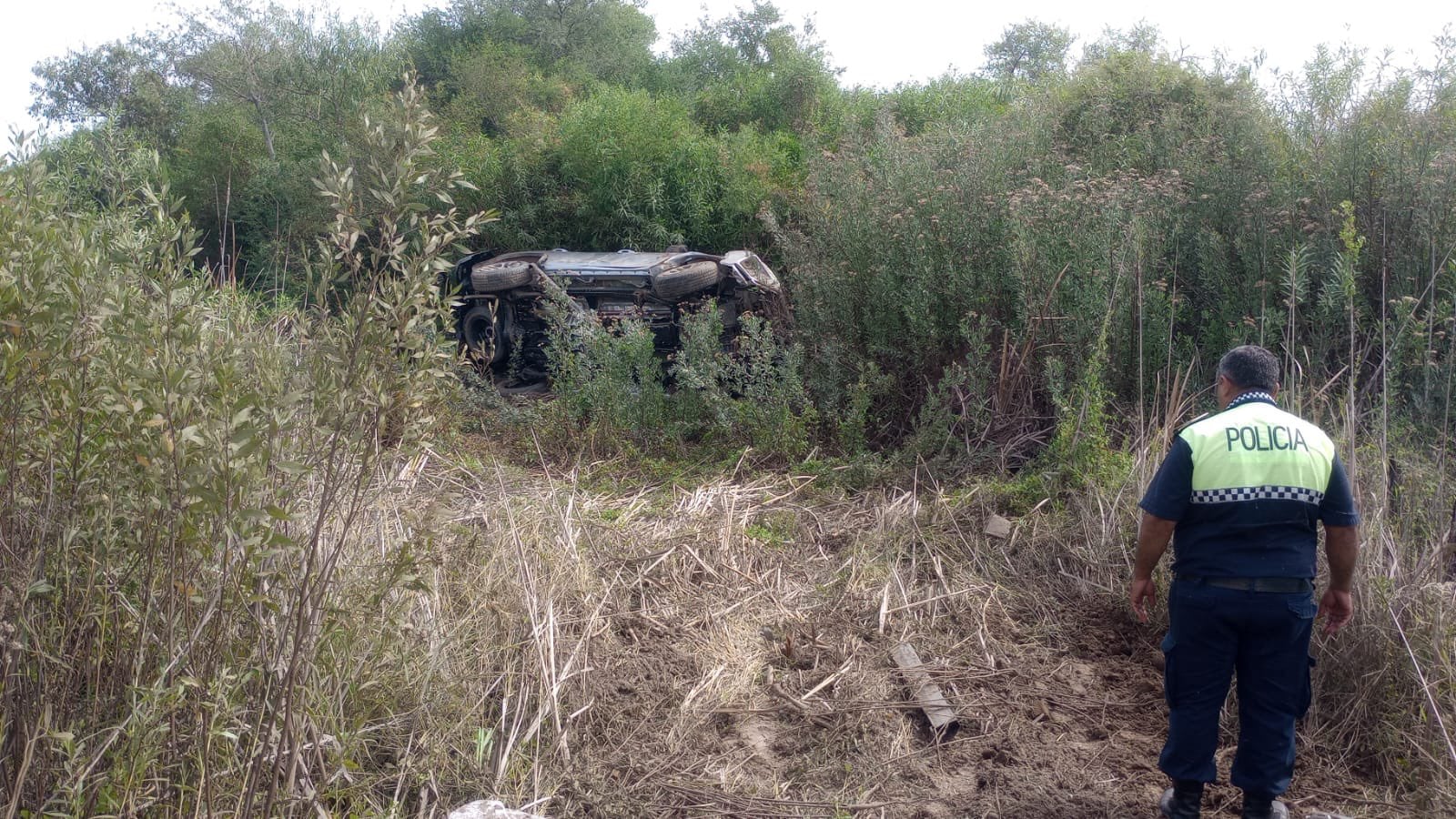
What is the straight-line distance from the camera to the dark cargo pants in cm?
354

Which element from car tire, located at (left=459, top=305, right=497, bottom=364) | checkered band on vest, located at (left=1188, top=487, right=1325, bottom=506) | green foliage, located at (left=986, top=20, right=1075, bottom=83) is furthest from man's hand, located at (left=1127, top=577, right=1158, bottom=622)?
green foliage, located at (left=986, top=20, right=1075, bottom=83)

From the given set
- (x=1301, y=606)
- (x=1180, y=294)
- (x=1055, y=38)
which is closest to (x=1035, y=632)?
(x=1301, y=606)

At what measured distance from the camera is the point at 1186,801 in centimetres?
368

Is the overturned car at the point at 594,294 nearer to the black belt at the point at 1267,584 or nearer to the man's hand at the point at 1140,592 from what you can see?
the man's hand at the point at 1140,592

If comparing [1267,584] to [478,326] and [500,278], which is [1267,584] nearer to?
[500,278]

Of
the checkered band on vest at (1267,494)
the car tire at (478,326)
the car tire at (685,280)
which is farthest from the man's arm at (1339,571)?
the car tire at (478,326)

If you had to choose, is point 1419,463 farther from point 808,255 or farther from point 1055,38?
point 1055,38

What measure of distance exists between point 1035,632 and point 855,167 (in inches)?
202

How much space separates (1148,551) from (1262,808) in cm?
92

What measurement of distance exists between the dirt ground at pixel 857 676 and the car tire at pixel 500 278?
4.55 m

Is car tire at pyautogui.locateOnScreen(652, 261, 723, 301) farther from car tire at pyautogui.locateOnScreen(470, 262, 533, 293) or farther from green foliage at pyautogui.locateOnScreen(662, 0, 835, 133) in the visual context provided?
green foliage at pyautogui.locateOnScreen(662, 0, 835, 133)

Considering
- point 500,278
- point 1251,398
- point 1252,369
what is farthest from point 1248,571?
point 500,278

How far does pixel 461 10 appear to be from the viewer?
2636 centimetres

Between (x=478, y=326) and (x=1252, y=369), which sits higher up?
(x=1252, y=369)
